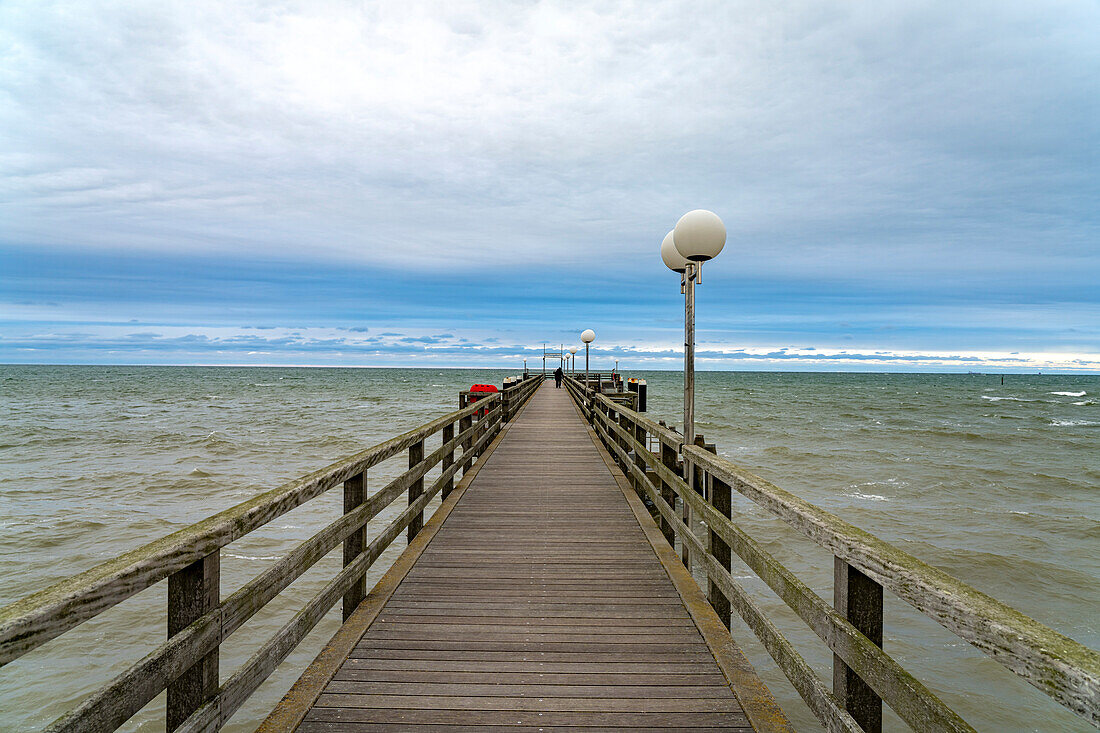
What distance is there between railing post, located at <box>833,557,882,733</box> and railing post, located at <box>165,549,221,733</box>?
2148 mm

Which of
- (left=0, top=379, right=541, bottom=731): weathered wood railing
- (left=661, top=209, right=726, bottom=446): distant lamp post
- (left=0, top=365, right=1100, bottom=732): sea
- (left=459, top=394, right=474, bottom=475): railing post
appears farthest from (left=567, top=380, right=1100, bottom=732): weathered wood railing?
(left=459, top=394, right=474, bottom=475): railing post

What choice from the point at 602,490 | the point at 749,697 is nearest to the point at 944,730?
the point at 749,697

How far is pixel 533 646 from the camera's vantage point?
10.9ft

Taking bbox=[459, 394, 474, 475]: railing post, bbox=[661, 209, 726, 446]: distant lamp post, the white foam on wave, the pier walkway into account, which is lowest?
the white foam on wave

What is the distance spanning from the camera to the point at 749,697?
2752 millimetres

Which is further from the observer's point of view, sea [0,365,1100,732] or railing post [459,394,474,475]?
railing post [459,394,474,475]

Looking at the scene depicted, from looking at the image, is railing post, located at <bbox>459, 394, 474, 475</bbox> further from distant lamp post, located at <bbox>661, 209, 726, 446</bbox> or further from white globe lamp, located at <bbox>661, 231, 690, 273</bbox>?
distant lamp post, located at <bbox>661, 209, 726, 446</bbox>

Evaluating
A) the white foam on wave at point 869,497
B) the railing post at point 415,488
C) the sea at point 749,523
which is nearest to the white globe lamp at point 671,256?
the railing post at point 415,488

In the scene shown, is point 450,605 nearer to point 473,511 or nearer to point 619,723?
point 619,723

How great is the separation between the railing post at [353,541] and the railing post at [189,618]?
1482mm

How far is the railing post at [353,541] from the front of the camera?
363cm

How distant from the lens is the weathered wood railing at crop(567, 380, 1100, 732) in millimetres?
1247

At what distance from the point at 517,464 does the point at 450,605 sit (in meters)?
5.48

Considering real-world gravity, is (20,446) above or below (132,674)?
below
